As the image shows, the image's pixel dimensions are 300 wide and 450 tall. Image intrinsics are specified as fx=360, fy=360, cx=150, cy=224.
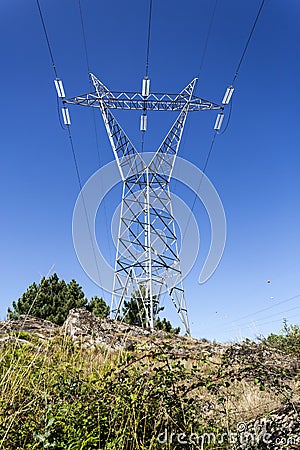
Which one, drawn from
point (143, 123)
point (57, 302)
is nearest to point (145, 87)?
point (143, 123)

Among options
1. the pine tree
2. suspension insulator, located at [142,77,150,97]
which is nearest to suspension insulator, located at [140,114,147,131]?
suspension insulator, located at [142,77,150,97]

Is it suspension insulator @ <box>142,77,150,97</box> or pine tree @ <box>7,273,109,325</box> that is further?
pine tree @ <box>7,273,109,325</box>

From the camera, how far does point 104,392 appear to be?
220cm

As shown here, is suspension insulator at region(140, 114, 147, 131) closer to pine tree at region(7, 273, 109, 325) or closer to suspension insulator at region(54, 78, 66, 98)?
suspension insulator at region(54, 78, 66, 98)

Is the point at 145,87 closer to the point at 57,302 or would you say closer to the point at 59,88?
the point at 59,88

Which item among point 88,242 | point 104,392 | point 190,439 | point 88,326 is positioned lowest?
point 190,439

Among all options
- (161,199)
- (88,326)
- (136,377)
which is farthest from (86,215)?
(136,377)

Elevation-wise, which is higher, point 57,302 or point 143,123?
point 143,123

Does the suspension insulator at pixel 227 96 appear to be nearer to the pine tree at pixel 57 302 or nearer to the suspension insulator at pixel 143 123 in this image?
the suspension insulator at pixel 143 123

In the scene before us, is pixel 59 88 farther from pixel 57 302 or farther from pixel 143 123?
pixel 57 302

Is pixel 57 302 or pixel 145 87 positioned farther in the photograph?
A: pixel 57 302

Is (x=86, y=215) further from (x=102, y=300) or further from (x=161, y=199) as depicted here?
(x=102, y=300)

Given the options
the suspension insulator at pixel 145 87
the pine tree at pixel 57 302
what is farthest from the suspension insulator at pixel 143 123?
the pine tree at pixel 57 302

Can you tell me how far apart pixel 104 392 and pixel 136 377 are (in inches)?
12.0
